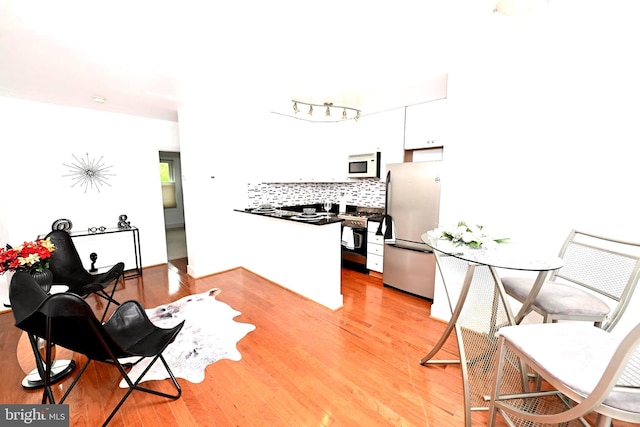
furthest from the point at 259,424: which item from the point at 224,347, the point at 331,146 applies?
the point at 331,146

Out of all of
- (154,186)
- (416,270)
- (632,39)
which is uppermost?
(632,39)

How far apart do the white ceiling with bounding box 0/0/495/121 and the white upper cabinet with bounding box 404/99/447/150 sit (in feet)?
0.99

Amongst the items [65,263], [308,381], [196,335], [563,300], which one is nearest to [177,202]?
[65,263]

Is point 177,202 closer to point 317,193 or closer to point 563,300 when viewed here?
point 317,193

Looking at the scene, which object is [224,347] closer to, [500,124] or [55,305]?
[55,305]

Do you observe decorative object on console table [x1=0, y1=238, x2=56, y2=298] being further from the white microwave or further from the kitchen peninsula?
the white microwave

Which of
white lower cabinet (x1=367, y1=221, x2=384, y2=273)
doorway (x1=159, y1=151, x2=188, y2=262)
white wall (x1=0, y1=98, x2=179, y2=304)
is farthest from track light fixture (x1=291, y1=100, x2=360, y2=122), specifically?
doorway (x1=159, y1=151, x2=188, y2=262)

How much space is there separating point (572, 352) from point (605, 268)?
97 centimetres

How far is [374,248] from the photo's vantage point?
390cm

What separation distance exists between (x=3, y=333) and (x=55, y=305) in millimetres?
2213

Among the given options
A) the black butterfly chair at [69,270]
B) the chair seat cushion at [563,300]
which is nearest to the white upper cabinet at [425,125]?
the chair seat cushion at [563,300]

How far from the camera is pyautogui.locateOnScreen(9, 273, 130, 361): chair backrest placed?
51.2 inches

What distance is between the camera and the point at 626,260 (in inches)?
61.4

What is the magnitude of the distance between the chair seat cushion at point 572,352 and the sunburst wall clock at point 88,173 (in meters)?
4.93
